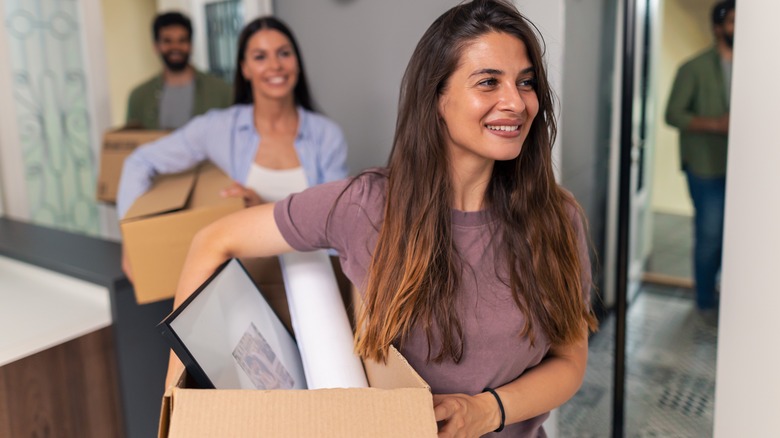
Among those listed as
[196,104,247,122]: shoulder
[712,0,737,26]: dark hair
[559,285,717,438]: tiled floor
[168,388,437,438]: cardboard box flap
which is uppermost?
[712,0,737,26]: dark hair

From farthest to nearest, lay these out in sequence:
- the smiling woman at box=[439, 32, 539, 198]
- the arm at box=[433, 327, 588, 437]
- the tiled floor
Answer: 1. the tiled floor
2. the smiling woman at box=[439, 32, 539, 198]
3. the arm at box=[433, 327, 588, 437]

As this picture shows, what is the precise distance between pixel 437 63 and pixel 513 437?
671mm

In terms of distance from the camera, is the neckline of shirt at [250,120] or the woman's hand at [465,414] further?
the neckline of shirt at [250,120]

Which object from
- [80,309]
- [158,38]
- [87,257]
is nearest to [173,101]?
[158,38]

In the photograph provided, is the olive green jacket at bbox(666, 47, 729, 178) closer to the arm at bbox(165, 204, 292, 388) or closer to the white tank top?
the white tank top

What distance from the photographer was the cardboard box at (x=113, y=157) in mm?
2721

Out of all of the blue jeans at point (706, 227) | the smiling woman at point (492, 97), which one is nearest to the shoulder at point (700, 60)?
the blue jeans at point (706, 227)

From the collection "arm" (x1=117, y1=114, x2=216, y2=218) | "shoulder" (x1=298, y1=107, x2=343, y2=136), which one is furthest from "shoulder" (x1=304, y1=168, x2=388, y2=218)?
"shoulder" (x1=298, y1=107, x2=343, y2=136)

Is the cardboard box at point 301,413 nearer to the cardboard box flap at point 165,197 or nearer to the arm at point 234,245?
the arm at point 234,245

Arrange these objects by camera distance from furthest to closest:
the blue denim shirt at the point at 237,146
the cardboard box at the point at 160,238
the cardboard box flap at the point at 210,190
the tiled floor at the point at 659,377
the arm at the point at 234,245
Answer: the tiled floor at the point at 659,377 < the blue denim shirt at the point at 237,146 < the cardboard box flap at the point at 210,190 < the cardboard box at the point at 160,238 < the arm at the point at 234,245

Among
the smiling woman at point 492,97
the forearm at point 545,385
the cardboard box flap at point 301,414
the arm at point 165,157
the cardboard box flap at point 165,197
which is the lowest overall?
the forearm at point 545,385

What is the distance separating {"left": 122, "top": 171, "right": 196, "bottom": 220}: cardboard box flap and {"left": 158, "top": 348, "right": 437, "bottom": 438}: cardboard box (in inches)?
35.9

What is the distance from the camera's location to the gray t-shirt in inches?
124

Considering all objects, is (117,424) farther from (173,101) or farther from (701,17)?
(701,17)
